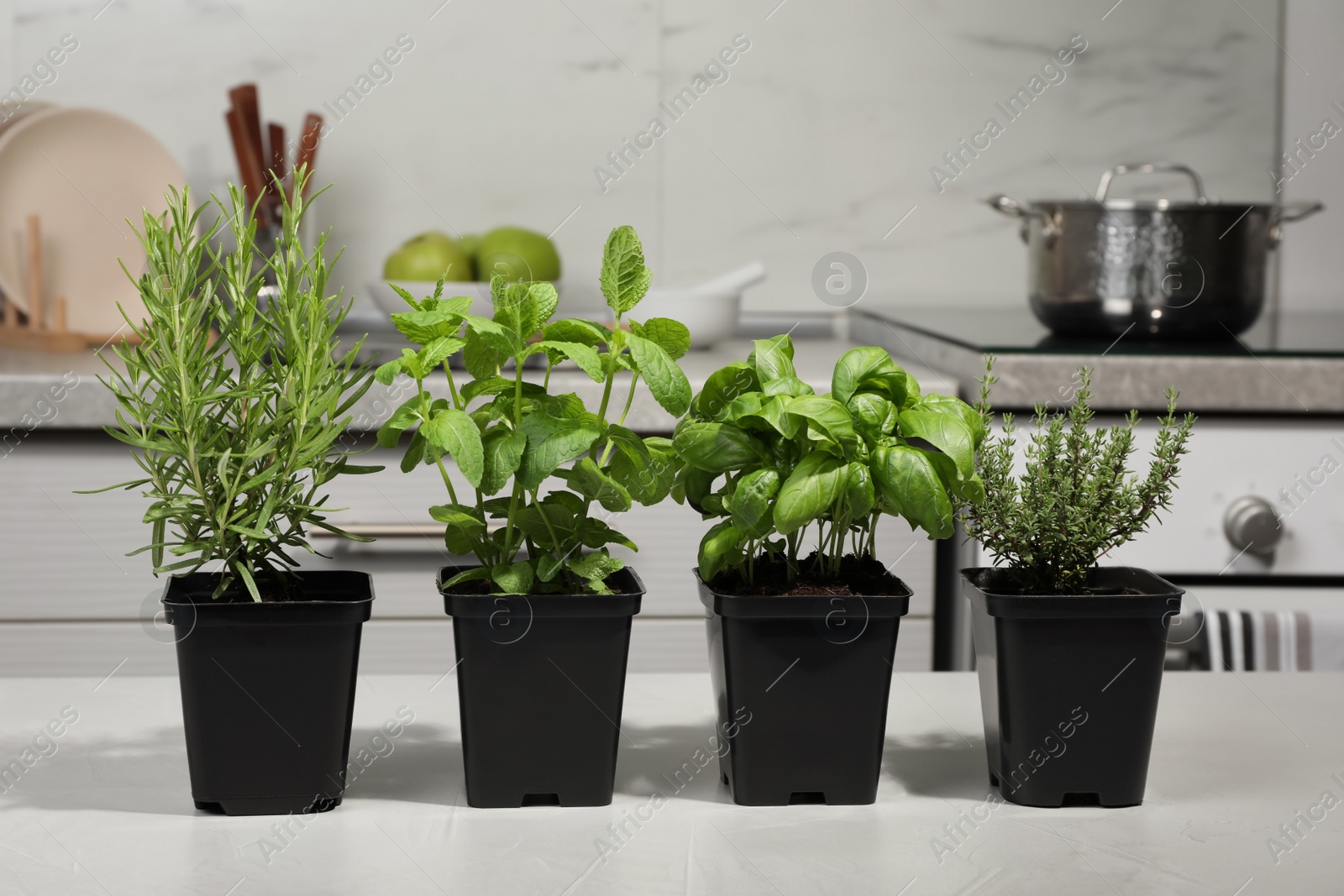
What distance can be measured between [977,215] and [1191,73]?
0.45 m

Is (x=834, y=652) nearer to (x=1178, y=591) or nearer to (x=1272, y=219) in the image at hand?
(x=1178, y=591)

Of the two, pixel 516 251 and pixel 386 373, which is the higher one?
pixel 516 251

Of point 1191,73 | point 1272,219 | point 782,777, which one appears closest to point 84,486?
point 782,777

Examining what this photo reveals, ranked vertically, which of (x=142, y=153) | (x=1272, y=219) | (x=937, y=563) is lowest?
(x=937, y=563)

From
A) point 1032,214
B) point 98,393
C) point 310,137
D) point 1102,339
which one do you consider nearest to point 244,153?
point 310,137

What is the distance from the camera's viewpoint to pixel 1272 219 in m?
1.46

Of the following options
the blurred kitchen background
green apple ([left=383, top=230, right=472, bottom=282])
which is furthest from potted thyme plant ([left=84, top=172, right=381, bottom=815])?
the blurred kitchen background

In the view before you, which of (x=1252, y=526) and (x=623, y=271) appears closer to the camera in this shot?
(x=623, y=271)

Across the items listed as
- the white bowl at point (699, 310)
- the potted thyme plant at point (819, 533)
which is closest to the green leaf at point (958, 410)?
the potted thyme plant at point (819, 533)

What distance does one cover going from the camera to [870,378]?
0.56 metres

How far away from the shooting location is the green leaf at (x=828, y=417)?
523 millimetres

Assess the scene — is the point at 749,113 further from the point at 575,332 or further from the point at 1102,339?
the point at 575,332

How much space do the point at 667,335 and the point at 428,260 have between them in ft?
4.22

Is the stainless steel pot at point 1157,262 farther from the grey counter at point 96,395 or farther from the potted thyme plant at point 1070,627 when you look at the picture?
the potted thyme plant at point 1070,627
